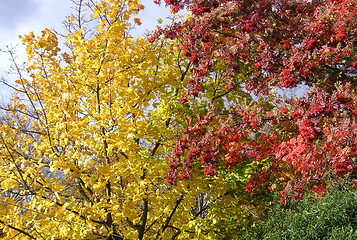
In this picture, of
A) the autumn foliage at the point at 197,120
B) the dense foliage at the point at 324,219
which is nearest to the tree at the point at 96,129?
the autumn foliage at the point at 197,120

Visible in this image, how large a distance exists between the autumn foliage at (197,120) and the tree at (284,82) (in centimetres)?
2

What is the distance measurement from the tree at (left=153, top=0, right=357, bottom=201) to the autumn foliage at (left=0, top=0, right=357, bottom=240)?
2cm

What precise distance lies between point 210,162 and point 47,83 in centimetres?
266

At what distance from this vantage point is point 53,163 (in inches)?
152

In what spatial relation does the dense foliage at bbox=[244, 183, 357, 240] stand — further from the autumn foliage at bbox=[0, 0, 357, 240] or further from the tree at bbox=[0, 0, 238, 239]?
the tree at bbox=[0, 0, 238, 239]

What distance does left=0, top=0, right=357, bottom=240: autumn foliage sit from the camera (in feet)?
12.8

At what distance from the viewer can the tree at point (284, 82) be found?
3.79 metres

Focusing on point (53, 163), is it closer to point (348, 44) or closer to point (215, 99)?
point (215, 99)

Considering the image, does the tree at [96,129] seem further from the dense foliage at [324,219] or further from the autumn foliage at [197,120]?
the dense foliage at [324,219]

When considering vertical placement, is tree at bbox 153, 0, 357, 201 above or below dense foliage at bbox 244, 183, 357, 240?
above

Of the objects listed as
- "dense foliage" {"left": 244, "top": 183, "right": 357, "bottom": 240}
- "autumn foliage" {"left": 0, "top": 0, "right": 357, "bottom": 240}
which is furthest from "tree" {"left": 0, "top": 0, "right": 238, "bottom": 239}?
"dense foliage" {"left": 244, "top": 183, "right": 357, "bottom": 240}

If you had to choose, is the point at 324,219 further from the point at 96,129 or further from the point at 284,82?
the point at 96,129

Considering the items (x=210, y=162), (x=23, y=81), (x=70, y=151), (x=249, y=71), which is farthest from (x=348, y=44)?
(x=23, y=81)

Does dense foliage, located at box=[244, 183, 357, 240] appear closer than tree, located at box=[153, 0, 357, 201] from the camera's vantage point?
Yes
